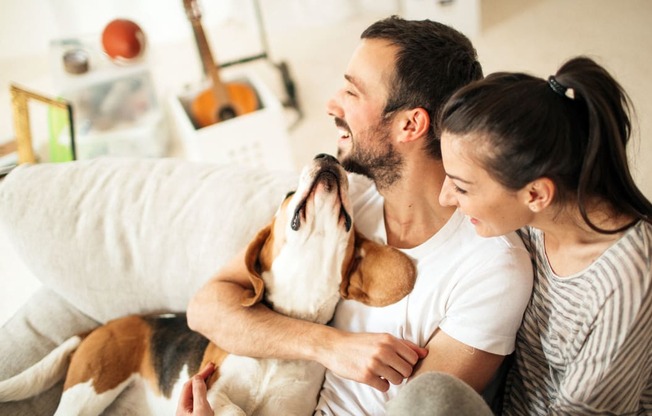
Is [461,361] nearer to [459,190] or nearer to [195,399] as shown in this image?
[459,190]

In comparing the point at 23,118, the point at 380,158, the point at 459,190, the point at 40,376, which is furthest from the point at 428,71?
the point at 23,118

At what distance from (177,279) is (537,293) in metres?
1.01

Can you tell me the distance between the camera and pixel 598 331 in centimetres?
105

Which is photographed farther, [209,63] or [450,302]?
[209,63]

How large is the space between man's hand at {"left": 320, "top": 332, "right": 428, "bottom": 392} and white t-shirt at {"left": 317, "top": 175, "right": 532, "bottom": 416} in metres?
0.08

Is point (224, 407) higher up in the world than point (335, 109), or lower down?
lower down

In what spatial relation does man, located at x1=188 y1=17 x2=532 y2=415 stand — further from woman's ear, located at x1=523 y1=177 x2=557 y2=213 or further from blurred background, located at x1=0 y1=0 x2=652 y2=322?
blurred background, located at x1=0 y1=0 x2=652 y2=322

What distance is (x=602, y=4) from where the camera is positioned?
328cm

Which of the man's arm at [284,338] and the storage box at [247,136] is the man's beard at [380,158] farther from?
the storage box at [247,136]

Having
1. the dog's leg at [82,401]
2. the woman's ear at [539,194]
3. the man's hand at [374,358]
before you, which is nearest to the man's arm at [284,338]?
the man's hand at [374,358]

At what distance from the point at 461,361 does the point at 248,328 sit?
1.70 ft

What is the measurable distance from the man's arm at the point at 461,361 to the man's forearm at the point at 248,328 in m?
0.25

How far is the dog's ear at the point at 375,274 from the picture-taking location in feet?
4.37

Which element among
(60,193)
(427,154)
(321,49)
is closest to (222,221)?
(60,193)
